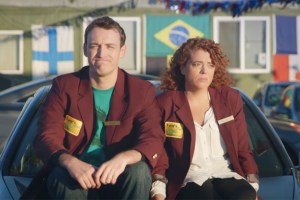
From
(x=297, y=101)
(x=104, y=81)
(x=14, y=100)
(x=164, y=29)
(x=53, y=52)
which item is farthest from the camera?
(x=164, y=29)

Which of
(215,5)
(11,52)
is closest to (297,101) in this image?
(215,5)

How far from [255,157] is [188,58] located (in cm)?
80

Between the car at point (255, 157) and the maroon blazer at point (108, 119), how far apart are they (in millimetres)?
368

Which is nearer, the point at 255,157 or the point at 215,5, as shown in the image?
the point at 255,157

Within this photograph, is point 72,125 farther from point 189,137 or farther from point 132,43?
point 132,43

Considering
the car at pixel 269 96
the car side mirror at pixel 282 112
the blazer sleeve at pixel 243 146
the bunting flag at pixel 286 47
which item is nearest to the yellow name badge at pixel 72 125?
the blazer sleeve at pixel 243 146

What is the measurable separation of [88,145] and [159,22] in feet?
58.5

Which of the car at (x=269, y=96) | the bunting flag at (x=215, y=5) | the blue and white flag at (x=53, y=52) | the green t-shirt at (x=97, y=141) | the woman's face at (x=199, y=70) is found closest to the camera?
the green t-shirt at (x=97, y=141)

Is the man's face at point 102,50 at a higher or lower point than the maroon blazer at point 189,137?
higher

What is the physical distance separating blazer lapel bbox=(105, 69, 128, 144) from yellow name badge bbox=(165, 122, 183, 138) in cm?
33

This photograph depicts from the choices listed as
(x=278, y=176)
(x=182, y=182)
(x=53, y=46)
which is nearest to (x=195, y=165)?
(x=182, y=182)

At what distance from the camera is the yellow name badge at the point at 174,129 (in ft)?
13.5

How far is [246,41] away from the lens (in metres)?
22.0

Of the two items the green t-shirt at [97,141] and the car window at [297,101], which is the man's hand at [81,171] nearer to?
the green t-shirt at [97,141]
